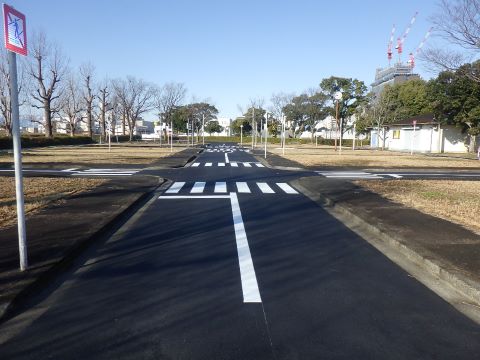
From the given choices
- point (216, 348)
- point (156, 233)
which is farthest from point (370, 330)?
point (156, 233)

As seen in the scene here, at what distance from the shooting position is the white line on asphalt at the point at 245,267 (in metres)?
4.30

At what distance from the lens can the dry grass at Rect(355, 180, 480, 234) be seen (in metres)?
8.50

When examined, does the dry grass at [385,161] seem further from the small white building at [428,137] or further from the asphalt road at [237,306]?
the asphalt road at [237,306]

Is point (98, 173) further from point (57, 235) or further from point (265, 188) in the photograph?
point (57, 235)

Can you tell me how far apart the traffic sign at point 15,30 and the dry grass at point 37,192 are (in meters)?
3.66

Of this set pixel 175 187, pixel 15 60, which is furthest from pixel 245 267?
pixel 175 187

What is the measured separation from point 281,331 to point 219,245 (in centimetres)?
287

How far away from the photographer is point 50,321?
365 cm

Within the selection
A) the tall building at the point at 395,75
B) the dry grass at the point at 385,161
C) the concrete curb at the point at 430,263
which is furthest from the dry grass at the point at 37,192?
the tall building at the point at 395,75

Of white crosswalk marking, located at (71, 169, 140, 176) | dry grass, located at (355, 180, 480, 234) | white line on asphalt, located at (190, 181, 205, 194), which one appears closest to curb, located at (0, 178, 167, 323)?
white line on asphalt, located at (190, 181, 205, 194)

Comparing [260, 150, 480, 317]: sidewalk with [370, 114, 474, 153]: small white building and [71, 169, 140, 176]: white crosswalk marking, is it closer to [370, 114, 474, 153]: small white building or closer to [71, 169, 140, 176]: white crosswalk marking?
[71, 169, 140, 176]: white crosswalk marking

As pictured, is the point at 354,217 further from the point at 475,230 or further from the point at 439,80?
the point at 439,80

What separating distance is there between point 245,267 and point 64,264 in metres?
2.35

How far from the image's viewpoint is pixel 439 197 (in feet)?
35.9
